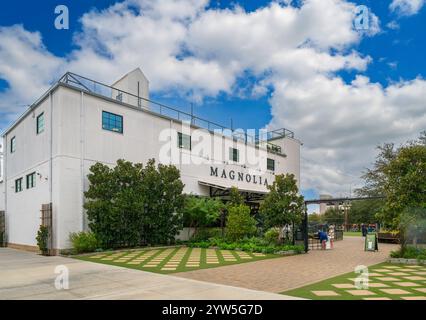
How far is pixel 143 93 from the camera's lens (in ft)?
77.4

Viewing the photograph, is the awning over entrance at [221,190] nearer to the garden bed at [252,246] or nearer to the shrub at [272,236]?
the garden bed at [252,246]

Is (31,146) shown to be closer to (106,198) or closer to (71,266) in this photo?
(106,198)

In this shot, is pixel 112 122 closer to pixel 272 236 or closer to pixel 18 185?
pixel 18 185

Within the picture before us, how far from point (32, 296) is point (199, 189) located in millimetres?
17109

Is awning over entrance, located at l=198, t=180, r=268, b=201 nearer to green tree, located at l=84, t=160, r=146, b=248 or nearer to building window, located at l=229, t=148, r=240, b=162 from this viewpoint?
building window, located at l=229, t=148, r=240, b=162

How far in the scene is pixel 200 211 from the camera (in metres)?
21.1

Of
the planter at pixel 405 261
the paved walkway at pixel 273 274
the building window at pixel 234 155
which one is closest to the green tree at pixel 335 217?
the building window at pixel 234 155

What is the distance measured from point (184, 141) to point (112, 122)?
17.9ft

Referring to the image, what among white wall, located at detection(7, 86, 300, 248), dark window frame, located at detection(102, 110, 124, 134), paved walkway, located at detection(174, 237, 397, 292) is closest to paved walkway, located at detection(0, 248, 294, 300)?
paved walkway, located at detection(174, 237, 397, 292)

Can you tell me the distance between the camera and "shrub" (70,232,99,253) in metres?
16.2

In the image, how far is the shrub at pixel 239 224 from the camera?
19078 mm

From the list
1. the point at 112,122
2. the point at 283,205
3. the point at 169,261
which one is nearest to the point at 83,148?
the point at 112,122

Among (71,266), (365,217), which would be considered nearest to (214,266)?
(71,266)

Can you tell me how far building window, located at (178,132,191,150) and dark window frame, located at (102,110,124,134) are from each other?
443 centimetres
